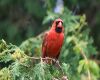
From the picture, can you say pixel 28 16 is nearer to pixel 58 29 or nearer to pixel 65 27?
pixel 65 27

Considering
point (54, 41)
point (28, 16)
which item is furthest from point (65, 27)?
point (28, 16)

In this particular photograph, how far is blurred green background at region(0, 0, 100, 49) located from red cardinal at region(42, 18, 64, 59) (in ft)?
8.22

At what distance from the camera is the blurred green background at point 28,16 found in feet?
32.8

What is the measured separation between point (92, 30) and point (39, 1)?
166 cm

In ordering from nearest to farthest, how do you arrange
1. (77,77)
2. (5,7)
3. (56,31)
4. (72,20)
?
(56,31), (77,77), (72,20), (5,7)

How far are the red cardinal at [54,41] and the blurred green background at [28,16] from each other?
2504 millimetres

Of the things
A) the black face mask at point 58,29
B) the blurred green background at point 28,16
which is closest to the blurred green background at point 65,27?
the blurred green background at point 28,16

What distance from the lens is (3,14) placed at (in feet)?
36.1

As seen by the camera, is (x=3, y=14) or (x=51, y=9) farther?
(x=3, y=14)

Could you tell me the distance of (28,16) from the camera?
35.2 ft

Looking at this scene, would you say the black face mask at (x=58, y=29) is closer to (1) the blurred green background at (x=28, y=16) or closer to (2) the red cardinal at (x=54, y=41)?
(2) the red cardinal at (x=54, y=41)

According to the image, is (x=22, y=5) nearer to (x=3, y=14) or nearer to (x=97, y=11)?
(x=3, y=14)

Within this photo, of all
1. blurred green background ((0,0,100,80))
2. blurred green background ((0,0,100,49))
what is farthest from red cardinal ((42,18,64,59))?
blurred green background ((0,0,100,49))

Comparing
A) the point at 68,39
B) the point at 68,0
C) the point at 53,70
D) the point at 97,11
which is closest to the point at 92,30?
the point at 97,11
